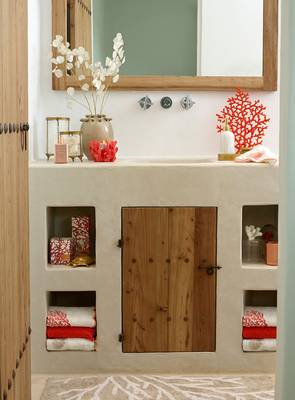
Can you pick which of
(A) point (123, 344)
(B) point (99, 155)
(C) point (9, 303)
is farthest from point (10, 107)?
(A) point (123, 344)

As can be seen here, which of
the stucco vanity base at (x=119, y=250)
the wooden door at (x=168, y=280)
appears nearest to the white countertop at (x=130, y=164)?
the stucco vanity base at (x=119, y=250)

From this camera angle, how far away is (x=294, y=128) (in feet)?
8.86

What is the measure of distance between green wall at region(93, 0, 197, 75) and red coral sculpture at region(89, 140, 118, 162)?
1.86 ft

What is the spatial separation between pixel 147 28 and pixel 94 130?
2.16 feet

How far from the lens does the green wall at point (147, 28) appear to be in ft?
14.1

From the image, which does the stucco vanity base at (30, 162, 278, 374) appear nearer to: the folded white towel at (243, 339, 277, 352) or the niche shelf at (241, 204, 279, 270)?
the folded white towel at (243, 339, 277, 352)

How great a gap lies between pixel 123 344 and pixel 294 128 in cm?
162

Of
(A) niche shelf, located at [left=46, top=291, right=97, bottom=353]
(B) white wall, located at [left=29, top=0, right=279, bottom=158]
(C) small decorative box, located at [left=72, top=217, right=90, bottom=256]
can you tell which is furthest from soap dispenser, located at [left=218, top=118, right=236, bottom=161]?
(A) niche shelf, located at [left=46, top=291, right=97, bottom=353]

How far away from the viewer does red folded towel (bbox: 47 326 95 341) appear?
386 cm

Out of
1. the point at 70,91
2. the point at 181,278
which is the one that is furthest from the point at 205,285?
the point at 70,91

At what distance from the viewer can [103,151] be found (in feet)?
13.1

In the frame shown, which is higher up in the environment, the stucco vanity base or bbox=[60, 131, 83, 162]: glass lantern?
bbox=[60, 131, 83, 162]: glass lantern

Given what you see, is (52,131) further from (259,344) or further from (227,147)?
(259,344)

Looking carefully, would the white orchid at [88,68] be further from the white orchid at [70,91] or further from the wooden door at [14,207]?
the wooden door at [14,207]
